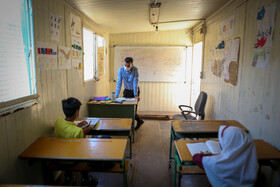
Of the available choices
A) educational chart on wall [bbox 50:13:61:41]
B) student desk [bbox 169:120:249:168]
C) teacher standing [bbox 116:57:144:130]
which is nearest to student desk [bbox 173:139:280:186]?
student desk [bbox 169:120:249:168]

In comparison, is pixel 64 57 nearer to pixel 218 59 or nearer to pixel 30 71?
pixel 30 71

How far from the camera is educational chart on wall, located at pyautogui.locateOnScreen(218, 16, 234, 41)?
2951 mm

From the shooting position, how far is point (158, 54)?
5547 mm

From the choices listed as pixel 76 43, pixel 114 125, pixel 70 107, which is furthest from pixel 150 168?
pixel 76 43

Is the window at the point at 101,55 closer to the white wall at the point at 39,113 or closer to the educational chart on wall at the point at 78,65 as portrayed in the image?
the educational chart on wall at the point at 78,65

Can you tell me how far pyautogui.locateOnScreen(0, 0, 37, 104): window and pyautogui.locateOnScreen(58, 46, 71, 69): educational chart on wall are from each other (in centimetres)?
60

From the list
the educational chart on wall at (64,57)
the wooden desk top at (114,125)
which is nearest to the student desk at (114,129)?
the wooden desk top at (114,125)

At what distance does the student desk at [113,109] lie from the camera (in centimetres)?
379

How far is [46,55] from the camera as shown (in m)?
2.28

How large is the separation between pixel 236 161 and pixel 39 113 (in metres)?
2.02

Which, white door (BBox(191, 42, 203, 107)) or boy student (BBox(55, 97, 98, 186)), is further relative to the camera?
white door (BBox(191, 42, 203, 107))

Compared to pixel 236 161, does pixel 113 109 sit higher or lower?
lower

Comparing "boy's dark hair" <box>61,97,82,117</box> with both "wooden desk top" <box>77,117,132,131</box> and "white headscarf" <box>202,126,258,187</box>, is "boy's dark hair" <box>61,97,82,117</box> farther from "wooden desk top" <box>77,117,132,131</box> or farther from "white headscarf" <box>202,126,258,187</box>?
"white headscarf" <box>202,126,258,187</box>

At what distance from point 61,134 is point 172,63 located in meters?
4.12
